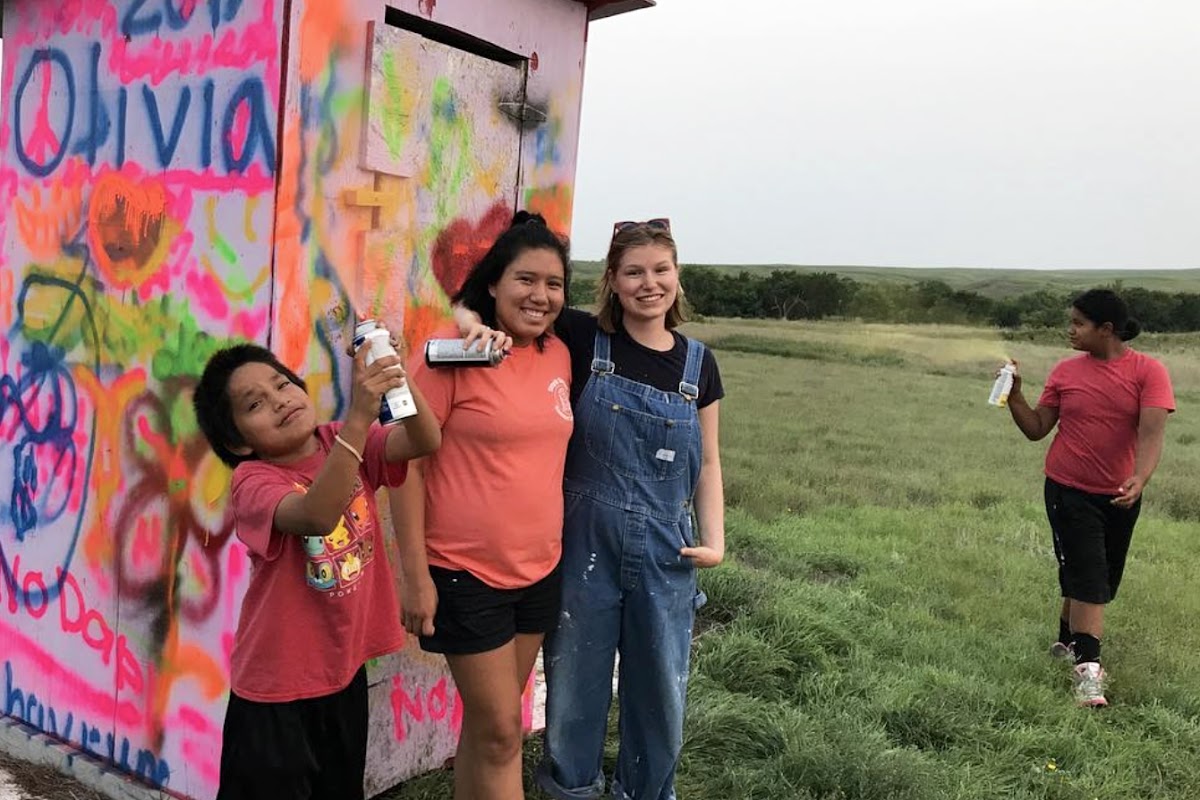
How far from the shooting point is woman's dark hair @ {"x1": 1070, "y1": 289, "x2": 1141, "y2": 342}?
170 inches

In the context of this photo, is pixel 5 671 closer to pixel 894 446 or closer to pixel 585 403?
pixel 585 403

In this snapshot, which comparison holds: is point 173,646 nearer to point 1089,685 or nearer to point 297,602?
point 297,602

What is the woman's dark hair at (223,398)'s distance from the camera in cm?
203

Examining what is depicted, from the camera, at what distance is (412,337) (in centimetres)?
287

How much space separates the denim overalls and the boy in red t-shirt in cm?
52

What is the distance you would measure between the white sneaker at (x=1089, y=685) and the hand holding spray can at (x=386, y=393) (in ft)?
12.2

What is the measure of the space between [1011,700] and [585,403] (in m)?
2.85

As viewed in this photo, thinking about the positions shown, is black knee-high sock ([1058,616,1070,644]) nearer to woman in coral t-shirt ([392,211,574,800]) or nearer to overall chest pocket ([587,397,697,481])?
overall chest pocket ([587,397,697,481])

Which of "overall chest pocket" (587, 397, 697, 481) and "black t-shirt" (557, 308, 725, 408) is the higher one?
"black t-shirt" (557, 308, 725, 408)

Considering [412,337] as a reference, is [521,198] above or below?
above

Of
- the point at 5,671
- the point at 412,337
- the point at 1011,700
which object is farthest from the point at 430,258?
the point at 1011,700

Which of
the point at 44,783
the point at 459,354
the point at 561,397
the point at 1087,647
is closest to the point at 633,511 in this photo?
the point at 561,397

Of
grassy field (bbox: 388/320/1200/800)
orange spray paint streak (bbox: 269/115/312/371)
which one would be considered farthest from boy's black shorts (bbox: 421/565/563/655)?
grassy field (bbox: 388/320/1200/800)

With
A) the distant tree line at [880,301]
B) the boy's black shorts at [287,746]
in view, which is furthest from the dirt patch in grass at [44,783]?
the distant tree line at [880,301]
